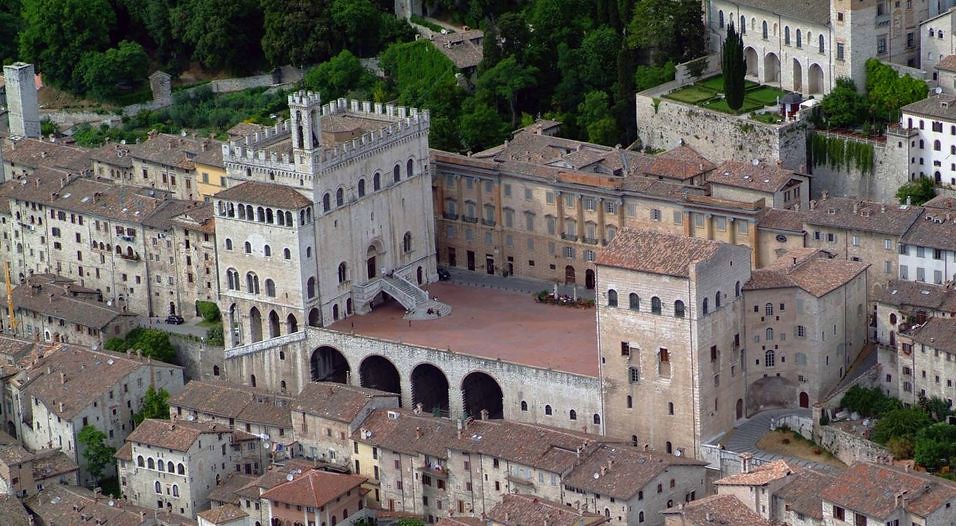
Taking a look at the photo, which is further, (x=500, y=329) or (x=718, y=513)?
(x=500, y=329)

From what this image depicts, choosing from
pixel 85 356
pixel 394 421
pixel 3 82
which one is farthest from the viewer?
pixel 3 82

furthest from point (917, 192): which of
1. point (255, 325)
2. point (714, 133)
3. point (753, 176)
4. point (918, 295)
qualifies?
point (255, 325)

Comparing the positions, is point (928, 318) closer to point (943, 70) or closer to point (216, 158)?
point (943, 70)

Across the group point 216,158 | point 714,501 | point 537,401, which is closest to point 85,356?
point 216,158

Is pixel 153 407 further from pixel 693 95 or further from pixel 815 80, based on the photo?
pixel 815 80

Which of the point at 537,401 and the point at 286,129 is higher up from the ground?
the point at 286,129

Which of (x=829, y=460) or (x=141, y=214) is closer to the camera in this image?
(x=829, y=460)

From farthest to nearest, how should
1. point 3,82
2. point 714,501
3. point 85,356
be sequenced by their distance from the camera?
point 3,82 → point 85,356 → point 714,501
